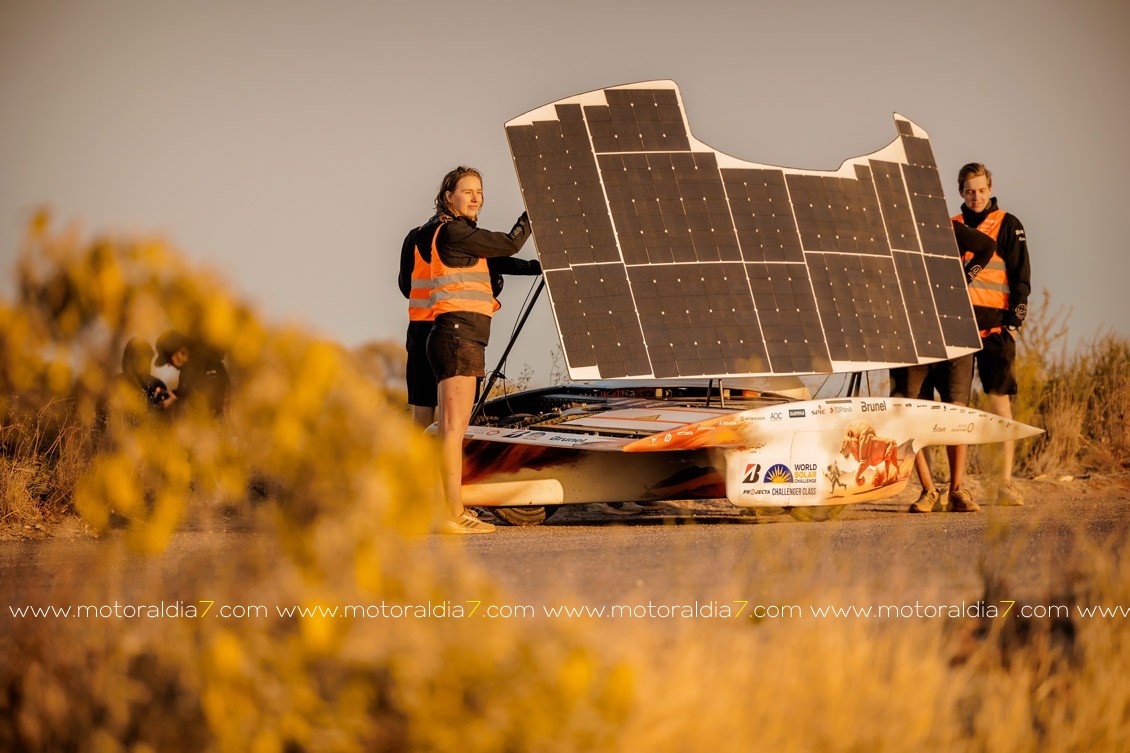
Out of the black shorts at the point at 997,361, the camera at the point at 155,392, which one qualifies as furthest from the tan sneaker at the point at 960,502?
the camera at the point at 155,392

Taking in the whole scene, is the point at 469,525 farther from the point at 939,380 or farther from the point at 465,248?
the point at 939,380

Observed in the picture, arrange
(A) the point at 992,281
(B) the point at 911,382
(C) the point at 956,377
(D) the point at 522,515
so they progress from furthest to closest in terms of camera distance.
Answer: (A) the point at 992,281, (B) the point at 911,382, (C) the point at 956,377, (D) the point at 522,515

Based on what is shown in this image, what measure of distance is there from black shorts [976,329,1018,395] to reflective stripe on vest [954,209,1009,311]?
0.88 feet

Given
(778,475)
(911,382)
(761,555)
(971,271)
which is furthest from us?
(971,271)

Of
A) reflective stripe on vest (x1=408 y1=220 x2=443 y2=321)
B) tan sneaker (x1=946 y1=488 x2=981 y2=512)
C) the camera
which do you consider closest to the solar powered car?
tan sneaker (x1=946 y1=488 x2=981 y2=512)

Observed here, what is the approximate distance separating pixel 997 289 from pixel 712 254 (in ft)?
9.13

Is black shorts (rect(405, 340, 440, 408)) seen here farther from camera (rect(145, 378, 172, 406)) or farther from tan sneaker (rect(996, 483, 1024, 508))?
camera (rect(145, 378, 172, 406))

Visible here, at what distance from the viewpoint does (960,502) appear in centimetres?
1168

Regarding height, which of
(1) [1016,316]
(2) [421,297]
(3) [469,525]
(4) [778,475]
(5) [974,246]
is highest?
(5) [974,246]

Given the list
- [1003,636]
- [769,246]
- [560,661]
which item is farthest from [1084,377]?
[560,661]

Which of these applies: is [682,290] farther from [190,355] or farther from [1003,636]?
[190,355]

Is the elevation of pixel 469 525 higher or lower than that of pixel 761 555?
lower

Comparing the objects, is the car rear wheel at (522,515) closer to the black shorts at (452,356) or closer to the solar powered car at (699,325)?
the solar powered car at (699,325)

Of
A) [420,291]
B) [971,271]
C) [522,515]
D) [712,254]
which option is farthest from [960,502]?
[420,291]
